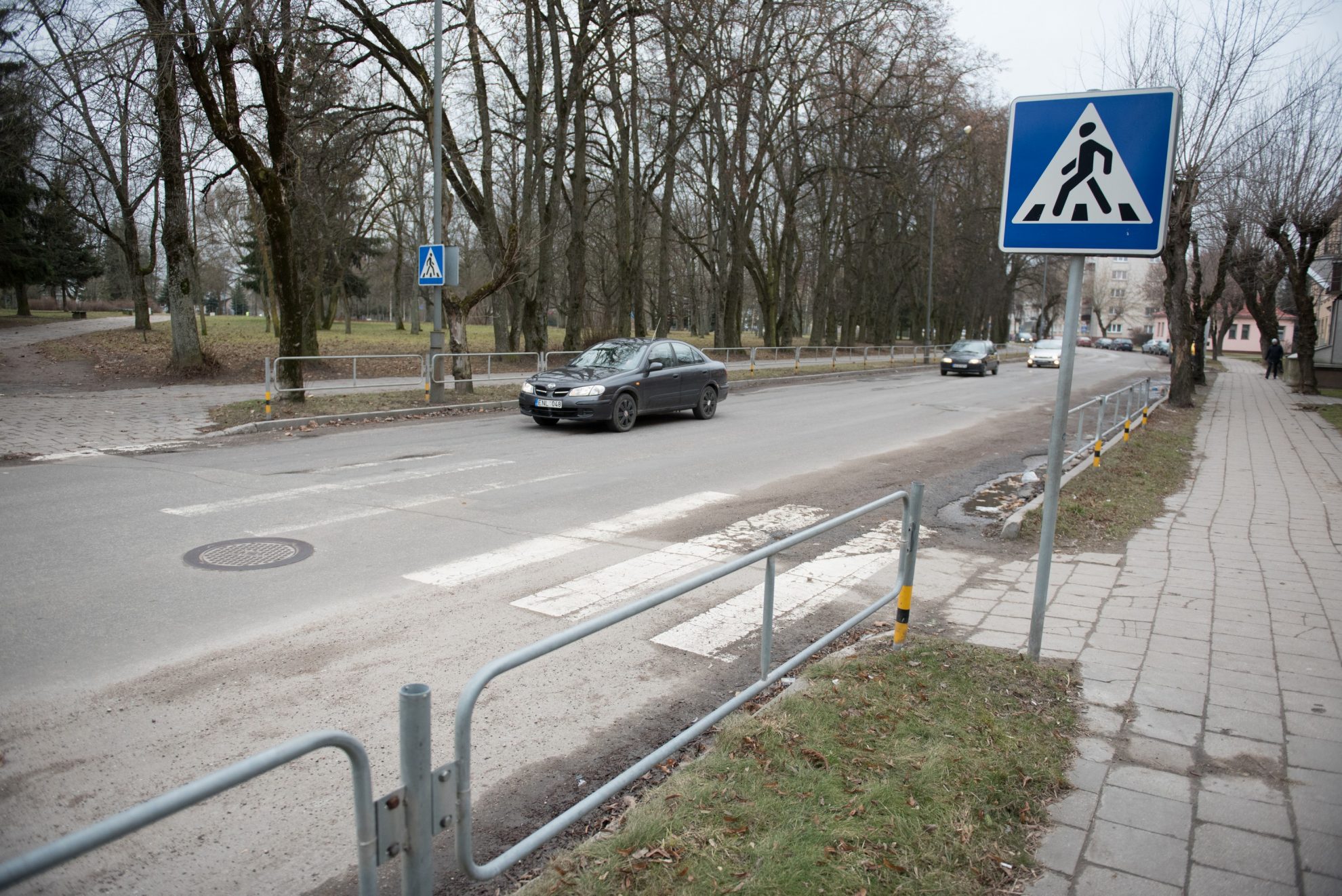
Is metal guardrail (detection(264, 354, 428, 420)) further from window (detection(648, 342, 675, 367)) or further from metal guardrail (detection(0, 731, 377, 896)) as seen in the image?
metal guardrail (detection(0, 731, 377, 896))

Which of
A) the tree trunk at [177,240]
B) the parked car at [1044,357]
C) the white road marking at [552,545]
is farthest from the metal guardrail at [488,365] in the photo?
→ the parked car at [1044,357]

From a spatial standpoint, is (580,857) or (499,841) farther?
(499,841)

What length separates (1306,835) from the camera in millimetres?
3316

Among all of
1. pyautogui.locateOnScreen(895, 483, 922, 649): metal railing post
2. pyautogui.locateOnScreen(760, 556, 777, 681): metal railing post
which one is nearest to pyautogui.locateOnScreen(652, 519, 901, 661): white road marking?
pyautogui.locateOnScreen(760, 556, 777, 681): metal railing post

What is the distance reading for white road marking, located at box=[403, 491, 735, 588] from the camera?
21.2ft

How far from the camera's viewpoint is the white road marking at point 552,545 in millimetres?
6477

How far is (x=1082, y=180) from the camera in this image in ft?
13.8

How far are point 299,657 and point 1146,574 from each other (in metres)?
6.42

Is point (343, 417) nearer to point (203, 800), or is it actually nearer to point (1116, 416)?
point (1116, 416)

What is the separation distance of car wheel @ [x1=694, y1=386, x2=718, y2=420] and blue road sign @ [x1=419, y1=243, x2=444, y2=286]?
568cm

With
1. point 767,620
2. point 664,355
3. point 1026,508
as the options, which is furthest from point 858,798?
point 664,355

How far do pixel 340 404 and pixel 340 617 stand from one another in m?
12.3

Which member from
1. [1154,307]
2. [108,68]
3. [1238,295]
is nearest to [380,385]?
[108,68]

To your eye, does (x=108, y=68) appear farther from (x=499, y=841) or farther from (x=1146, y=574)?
(x=1146, y=574)
